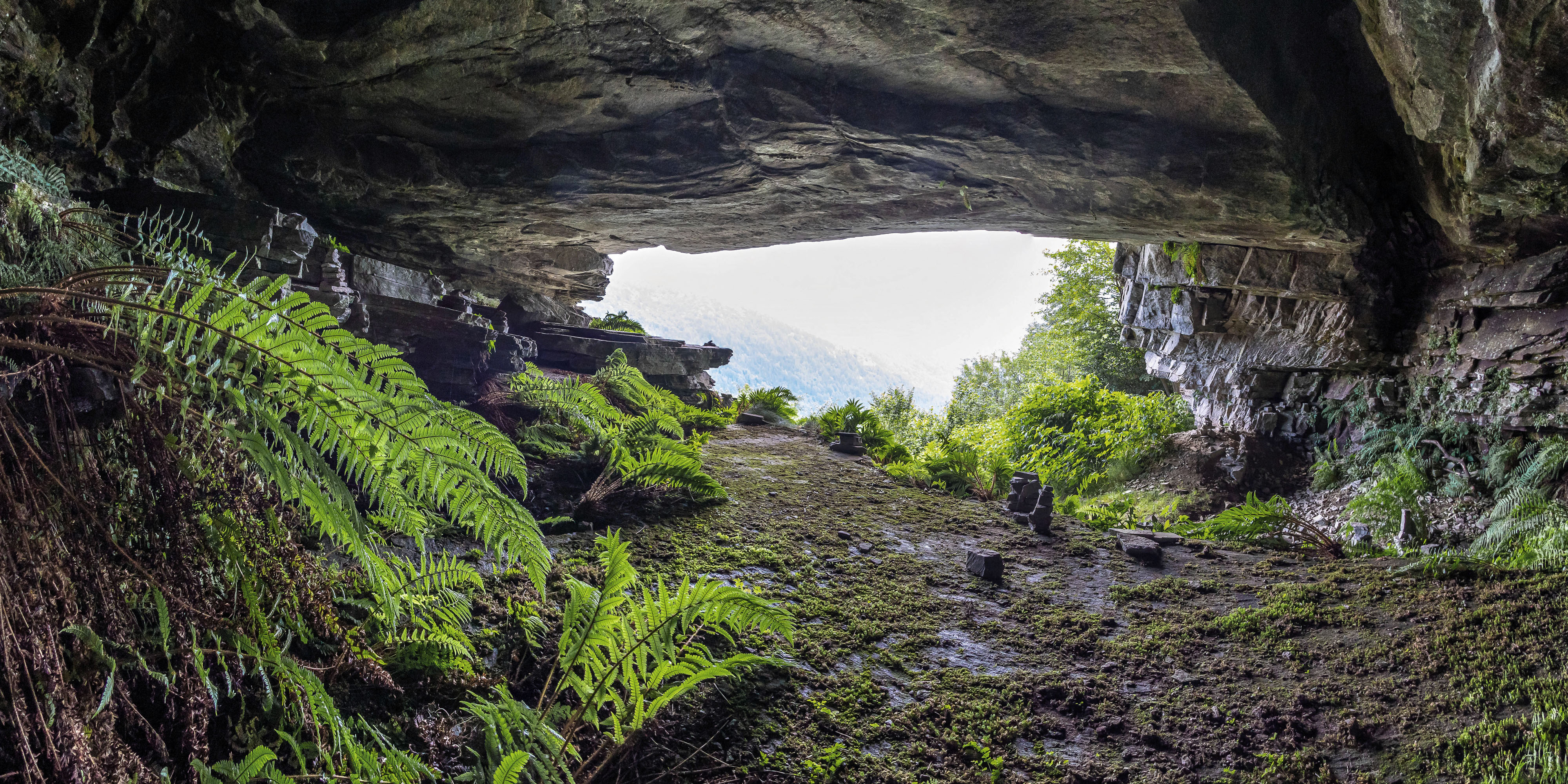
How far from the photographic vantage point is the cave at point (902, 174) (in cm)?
253

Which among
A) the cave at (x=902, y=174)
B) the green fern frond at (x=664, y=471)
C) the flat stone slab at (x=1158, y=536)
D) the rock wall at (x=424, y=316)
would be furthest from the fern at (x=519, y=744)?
the flat stone slab at (x=1158, y=536)

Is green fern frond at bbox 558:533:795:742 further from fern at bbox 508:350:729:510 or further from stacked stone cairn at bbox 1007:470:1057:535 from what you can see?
stacked stone cairn at bbox 1007:470:1057:535

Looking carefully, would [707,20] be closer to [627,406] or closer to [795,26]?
[795,26]

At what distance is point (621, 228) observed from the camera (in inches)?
298

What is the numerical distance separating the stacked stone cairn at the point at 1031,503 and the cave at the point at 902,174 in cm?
35

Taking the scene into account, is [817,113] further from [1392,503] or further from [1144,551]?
[1392,503]

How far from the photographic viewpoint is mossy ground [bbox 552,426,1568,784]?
2137mm

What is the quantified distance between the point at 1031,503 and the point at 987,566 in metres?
1.90

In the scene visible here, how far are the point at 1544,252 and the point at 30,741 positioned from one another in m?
9.10

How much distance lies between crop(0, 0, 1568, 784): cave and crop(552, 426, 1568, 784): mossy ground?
3 cm

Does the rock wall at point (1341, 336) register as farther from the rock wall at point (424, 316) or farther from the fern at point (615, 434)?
the fern at point (615, 434)

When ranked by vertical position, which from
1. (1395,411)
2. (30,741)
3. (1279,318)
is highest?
(1279,318)

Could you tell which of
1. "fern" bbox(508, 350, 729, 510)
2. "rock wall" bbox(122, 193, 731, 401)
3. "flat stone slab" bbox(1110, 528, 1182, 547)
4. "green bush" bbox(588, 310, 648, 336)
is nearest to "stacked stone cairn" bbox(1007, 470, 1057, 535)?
"flat stone slab" bbox(1110, 528, 1182, 547)

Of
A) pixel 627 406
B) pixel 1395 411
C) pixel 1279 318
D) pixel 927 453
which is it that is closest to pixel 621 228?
pixel 627 406
